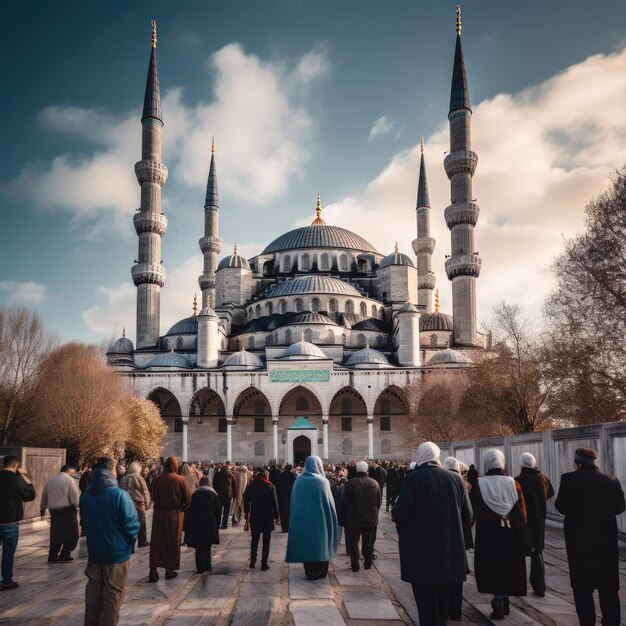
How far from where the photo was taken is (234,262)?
47.0 meters

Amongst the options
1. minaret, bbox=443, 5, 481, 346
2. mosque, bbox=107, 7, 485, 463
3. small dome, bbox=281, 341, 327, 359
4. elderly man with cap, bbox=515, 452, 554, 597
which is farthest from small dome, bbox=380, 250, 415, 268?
elderly man with cap, bbox=515, 452, 554, 597

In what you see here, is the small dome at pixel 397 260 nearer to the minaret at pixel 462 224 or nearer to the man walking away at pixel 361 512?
the minaret at pixel 462 224

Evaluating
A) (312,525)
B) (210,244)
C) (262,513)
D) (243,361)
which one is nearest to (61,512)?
(262,513)

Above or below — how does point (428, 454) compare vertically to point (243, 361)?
below

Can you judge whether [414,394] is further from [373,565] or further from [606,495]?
[606,495]

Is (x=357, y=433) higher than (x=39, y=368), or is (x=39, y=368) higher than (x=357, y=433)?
(x=39, y=368)

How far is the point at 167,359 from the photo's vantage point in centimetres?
3816

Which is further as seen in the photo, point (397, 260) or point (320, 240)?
point (320, 240)

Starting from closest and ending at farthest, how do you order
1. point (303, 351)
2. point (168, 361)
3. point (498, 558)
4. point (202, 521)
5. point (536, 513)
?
1. point (498, 558)
2. point (536, 513)
3. point (202, 521)
4. point (303, 351)
5. point (168, 361)

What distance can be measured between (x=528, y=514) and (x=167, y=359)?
34183 mm

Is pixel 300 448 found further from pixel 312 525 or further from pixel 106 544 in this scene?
pixel 106 544

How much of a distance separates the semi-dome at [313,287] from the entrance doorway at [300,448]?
10.2 meters

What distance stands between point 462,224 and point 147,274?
759 inches

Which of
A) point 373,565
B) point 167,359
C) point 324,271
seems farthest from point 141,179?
point 373,565
